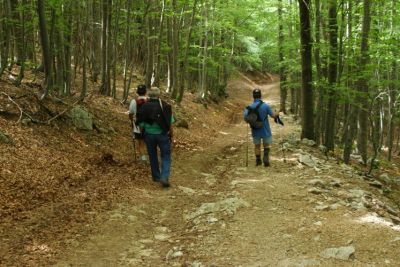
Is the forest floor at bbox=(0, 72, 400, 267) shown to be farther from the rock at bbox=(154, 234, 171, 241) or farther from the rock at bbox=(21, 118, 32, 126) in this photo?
the rock at bbox=(21, 118, 32, 126)

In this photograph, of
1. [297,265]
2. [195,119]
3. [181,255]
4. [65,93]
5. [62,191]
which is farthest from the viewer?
[195,119]

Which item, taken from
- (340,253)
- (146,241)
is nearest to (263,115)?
(146,241)

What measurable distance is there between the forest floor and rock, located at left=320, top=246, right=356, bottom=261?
0.01 metres

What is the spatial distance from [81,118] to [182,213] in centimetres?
492

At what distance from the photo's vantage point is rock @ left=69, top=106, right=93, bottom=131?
10.7 m

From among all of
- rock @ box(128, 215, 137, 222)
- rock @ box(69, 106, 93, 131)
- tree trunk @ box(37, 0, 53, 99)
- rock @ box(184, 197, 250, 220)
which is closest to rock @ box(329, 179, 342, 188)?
rock @ box(184, 197, 250, 220)

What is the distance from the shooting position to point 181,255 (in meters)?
5.57

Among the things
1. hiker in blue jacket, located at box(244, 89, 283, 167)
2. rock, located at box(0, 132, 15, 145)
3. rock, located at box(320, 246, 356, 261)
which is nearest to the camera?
rock, located at box(320, 246, 356, 261)

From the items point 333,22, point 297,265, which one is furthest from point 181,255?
point 333,22

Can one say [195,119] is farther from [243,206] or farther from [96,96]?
[243,206]

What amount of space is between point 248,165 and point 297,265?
242 inches

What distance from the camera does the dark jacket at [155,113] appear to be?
28.0 feet

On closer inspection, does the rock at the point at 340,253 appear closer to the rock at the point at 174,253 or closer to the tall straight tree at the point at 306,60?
the rock at the point at 174,253

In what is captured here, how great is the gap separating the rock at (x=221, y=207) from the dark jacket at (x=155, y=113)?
6.69 feet
